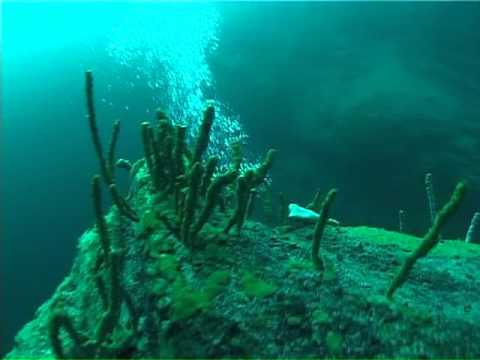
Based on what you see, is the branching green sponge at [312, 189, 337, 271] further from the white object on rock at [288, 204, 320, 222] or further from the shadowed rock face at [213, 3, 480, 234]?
the shadowed rock face at [213, 3, 480, 234]

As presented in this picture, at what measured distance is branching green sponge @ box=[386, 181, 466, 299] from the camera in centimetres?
232

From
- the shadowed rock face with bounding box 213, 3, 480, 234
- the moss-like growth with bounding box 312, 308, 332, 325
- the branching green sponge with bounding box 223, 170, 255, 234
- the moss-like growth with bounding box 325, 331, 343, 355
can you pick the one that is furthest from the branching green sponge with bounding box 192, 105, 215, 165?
the shadowed rock face with bounding box 213, 3, 480, 234

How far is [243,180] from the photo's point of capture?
273cm

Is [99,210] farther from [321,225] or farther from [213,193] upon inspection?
[321,225]

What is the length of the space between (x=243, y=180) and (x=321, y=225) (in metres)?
0.50

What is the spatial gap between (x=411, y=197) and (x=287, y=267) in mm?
11790

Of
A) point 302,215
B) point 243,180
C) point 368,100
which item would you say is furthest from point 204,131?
point 368,100

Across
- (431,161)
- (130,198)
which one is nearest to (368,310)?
(130,198)

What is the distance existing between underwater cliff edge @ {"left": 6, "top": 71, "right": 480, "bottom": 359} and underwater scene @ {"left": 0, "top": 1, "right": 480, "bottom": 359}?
0.04 feet

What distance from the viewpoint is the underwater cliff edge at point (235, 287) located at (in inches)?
93.4

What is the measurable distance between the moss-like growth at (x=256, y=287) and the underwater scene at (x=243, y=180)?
10 millimetres

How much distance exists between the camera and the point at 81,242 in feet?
14.2

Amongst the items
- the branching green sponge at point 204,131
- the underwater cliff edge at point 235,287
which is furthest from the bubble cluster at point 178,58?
the branching green sponge at point 204,131

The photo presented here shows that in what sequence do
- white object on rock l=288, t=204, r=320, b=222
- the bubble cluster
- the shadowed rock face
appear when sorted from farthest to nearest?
the bubble cluster, the shadowed rock face, white object on rock l=288, t=204, r=320, b=222
